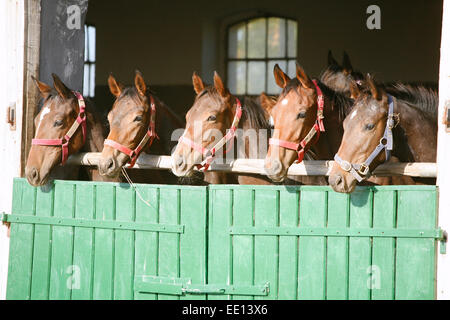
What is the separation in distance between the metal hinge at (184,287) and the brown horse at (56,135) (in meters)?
1.05

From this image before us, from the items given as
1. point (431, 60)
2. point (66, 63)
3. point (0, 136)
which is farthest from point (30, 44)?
point (431, 60)

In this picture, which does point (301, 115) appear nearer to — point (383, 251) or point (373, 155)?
point (373, 155)

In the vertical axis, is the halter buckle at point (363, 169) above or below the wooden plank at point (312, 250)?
above

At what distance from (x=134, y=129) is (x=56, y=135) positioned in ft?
1.91

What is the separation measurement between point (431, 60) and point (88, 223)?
660 cm

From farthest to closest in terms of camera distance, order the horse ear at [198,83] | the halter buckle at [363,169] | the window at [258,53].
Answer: the window at [258,53] < the horse ear at [198,83] < the halter buckle at [363,169]

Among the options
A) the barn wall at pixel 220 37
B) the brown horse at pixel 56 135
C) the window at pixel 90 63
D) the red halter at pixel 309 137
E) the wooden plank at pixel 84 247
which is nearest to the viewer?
the red halter at pixel 309 137

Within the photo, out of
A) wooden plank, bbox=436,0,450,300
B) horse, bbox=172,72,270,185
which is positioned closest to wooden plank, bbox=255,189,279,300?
horse, bbox=172,72,270,185

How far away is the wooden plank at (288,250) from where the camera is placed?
133 inches

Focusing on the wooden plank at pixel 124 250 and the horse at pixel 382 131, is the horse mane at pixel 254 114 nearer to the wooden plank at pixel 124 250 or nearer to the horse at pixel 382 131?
the horse at pixel 382 131

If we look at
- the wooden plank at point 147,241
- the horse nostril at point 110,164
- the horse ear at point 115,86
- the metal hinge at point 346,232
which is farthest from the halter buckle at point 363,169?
the horse ear at point 115,86

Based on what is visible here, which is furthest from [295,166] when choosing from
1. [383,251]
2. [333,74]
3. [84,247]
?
[333,74]

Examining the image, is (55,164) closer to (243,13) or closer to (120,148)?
(120,148)

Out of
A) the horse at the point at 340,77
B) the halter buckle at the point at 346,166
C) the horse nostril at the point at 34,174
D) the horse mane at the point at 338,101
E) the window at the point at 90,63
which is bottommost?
the horse nostril at the point at 34,174
